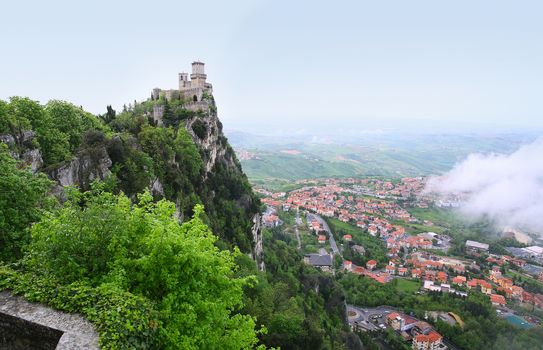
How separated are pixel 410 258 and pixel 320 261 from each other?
1488 inches

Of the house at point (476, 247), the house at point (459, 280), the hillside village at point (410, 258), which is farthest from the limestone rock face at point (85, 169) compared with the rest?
the house at point (476, 247)

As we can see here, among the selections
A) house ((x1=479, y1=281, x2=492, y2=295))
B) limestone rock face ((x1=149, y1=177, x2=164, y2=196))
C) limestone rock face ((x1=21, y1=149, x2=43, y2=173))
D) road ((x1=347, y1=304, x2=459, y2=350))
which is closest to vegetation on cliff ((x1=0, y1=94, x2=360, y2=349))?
limestone rock face ((x1=21, y1=149, x2=43, y2=173))

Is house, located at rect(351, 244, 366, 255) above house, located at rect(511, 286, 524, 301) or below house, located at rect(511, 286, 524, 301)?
above

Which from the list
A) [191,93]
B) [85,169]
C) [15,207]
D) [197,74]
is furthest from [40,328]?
[197,74]

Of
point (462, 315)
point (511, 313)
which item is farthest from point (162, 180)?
point (511, 313)

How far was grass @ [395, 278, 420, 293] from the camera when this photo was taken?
91281mm

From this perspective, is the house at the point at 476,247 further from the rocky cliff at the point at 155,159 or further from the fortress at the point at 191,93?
the fortress at the point at 191,93

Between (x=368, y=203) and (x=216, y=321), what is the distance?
170 m

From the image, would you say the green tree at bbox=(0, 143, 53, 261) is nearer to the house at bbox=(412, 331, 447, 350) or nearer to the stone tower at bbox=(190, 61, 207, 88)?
the stone tower at bbox=(190, 61, 207, 88)

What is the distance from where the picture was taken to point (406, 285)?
94.0 meters

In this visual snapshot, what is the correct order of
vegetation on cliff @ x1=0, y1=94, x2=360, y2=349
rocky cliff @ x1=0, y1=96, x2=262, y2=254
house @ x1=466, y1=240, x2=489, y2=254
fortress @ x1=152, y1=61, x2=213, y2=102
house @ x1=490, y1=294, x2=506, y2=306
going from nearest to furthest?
vegetation on cliff @ x1=0, y1=94, x2=360, y2=349, rocky cliff @ x1=0, y1=96, x2=262, y2=254, fortress @ x1=152, y1=61, x2=213, y2=102, house @ x1=490, y1=294, x2=506, y2=306, house @ x1=466, y1=240, x2=489, y2=254

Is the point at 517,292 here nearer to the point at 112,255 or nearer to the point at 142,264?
the point at 142,264

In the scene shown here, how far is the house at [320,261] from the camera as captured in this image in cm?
9008

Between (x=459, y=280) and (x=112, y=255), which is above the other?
(x=112, y=255)
